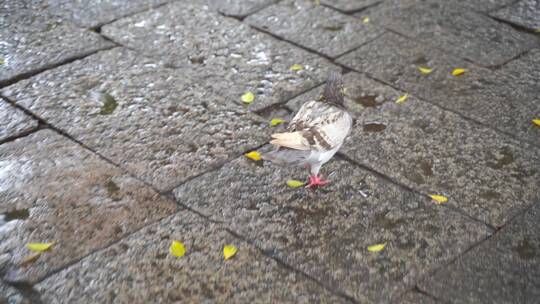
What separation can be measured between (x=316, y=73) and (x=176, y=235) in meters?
1.76

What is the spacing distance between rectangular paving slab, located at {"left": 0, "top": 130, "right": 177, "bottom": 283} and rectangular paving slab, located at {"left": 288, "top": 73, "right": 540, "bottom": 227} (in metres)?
1.18

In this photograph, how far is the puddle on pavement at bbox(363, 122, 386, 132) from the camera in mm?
3920

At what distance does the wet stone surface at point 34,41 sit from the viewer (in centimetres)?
441

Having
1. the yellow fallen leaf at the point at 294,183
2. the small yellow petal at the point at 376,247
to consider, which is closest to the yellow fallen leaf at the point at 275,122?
the yellow fallen leaf at the point at 294,183

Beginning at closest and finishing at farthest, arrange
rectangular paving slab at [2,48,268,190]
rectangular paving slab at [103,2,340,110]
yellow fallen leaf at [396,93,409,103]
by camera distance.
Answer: rectangular paving slab at [2,48,268,190]
yellow fallen leaf at [396,93,409,103]
rectangular paving slab at [103,2,340,110]

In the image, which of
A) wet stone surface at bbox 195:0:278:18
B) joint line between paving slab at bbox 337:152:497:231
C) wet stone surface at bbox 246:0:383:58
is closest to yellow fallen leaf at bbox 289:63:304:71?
wet stone surface at bbox 246:0:383:58

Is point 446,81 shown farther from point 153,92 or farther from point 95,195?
point 95,195

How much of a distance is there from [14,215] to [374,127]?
198 cm

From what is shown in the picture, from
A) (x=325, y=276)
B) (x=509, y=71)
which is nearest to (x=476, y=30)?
(x=509, y=71)

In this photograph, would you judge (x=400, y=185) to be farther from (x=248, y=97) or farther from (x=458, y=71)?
(x=458, y=71)

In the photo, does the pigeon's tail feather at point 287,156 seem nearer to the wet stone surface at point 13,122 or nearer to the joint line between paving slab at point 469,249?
the joint line between paving slab at point 469,249

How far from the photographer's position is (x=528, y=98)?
13.9 ft

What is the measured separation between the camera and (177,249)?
3.03 m

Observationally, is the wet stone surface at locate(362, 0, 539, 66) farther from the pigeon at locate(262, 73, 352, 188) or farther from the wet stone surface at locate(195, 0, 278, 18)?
the pigeon at locate(262, 73, 352, 188)
